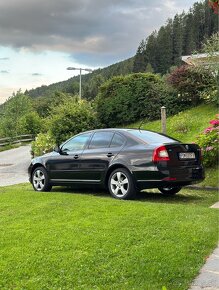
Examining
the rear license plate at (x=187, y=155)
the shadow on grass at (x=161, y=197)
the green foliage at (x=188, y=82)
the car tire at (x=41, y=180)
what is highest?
the green foliage at (x=188, y=82)

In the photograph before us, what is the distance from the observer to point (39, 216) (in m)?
6.70

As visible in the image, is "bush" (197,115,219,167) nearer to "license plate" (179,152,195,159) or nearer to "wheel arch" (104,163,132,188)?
"license plate" (179,152,195,159)

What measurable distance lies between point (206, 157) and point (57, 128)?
30.8 ft

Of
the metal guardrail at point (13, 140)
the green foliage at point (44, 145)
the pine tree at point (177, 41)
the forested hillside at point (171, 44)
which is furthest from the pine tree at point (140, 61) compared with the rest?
the green foliage at point (44, 145)

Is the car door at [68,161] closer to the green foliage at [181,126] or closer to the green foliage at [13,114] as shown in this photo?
the green foliage at [181,126]

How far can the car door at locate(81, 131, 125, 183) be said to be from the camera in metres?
8.96

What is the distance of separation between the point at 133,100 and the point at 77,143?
12.9 metres

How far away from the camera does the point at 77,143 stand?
9969 millimetres

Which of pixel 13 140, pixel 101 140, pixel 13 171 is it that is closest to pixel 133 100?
pixel 13 171

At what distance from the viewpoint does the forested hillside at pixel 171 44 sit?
90062 mm

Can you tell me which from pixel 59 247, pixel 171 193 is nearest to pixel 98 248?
pixel 59 247

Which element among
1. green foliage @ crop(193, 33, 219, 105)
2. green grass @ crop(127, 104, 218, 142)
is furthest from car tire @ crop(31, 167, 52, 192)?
green grass @ crop(127, 104, 218, 142)

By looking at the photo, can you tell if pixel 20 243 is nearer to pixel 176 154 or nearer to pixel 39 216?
pixel 39 216

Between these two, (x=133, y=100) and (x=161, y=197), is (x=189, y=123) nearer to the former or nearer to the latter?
(x=133, y=100)
